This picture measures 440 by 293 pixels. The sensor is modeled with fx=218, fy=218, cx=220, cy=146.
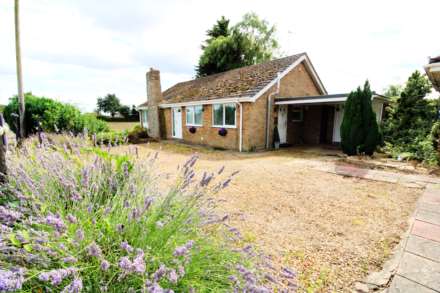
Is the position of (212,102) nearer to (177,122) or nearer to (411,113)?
(177,122)

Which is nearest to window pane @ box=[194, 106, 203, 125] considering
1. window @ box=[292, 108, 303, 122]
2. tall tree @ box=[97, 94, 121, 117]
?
window @ box=[292, 108, 303, 122]

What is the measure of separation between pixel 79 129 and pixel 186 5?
9.06m

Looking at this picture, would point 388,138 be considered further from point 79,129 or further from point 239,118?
point 79,129

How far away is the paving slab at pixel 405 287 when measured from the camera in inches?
75.2

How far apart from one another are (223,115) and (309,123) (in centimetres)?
534

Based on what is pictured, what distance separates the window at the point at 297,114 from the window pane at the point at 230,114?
3781 mm

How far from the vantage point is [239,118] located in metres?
10.6

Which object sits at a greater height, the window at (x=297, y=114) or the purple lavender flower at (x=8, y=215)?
the window at (x=297, y=114)

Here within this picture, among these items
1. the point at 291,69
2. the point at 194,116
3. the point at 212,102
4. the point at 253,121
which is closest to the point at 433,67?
the point at 253,121

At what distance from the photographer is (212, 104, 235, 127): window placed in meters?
11.1

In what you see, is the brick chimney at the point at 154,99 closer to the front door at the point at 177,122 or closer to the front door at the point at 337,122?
the front door at the point at 177,122

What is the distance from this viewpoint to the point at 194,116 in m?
13.7

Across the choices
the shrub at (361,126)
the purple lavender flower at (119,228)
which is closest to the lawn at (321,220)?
the purple lavender flower at (119,228)

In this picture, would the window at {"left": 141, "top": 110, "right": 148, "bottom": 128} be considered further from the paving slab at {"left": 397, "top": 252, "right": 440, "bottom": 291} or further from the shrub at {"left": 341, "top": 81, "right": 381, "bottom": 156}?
the paving slab at {"left": 397, "top": 252, "right": 440, "bottom": 291}
